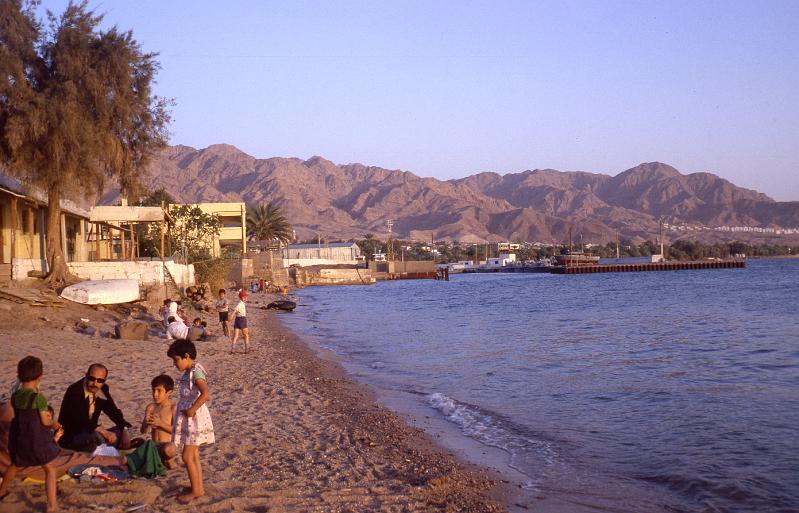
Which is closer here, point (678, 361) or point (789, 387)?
point (789, 387)

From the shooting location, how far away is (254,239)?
8350 cm

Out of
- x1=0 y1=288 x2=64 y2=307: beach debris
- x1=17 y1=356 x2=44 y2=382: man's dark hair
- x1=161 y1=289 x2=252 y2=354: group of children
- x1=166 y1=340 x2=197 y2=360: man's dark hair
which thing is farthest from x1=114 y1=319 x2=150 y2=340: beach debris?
x1=17 y1=356 x2=44 y2=382: man's dark hair

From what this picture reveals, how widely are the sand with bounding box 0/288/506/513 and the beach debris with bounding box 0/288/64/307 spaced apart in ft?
4.89

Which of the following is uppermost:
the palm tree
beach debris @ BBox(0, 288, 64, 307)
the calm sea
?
the palm tree

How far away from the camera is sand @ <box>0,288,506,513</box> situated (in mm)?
6324

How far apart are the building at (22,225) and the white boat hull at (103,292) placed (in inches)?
80.2

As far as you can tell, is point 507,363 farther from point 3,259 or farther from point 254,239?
point 254,239

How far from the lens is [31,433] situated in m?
5.62

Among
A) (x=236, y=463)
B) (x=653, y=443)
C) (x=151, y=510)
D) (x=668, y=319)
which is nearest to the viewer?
(x=151, y=510)

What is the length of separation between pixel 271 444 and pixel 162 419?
6.82ft

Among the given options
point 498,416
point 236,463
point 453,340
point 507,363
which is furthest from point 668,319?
point 236,463

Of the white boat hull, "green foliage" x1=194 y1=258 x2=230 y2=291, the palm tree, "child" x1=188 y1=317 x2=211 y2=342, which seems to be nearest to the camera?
"child" x1=188 y1=317 x2=211 y2=342

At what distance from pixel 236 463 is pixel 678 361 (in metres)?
14.3

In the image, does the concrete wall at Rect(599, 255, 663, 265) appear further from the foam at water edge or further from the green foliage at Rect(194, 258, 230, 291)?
the foam at water edge
